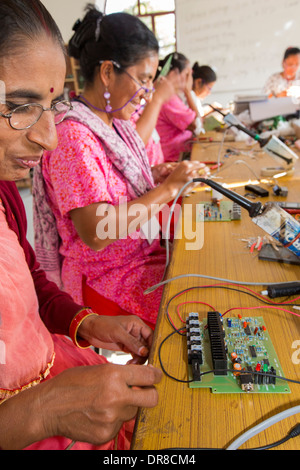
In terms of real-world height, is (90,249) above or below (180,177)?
below

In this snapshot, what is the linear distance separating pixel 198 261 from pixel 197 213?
0.33 m

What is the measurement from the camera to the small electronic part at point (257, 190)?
1.34 m

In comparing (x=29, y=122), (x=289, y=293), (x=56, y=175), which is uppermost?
(x=29, y=122)

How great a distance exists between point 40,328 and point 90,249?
383 millimetres

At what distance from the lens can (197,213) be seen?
122 cm

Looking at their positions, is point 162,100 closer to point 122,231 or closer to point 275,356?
point 122,231

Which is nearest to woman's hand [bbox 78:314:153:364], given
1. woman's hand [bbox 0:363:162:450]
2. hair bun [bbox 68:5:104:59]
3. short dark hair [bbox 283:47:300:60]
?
woman's hand [bbox 0:363:162:450]

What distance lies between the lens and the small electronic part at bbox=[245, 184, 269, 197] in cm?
134

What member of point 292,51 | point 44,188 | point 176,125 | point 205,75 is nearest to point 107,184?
point 44,188

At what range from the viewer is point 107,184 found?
112 cm

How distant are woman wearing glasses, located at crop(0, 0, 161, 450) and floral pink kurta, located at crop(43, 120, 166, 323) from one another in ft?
0.57

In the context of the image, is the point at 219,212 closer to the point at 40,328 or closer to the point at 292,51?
the point at 40,328

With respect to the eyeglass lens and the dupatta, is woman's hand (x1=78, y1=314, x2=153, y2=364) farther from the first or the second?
the dupatta
